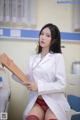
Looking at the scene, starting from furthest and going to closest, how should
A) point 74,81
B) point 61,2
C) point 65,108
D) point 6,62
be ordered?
point 61,2
point 74,81
point 65,108
point 6,62

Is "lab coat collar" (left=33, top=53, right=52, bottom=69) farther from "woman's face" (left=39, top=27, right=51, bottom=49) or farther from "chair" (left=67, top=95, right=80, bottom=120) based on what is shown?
"chair" (left=67, top=95, right=80, bottom=120)

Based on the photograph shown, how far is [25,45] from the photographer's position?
235 centimetres

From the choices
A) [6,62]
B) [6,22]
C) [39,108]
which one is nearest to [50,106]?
[39,108]

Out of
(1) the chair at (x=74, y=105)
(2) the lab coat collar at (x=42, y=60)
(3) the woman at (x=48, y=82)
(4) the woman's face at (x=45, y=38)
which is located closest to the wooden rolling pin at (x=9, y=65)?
(3) the woman at (x=48, y=82)

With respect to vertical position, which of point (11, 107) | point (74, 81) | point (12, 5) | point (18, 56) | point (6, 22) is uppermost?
point (12, 5)

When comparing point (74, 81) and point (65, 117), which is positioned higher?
point (74, 81)

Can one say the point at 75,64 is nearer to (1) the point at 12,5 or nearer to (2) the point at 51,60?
(2) the point at 51,60

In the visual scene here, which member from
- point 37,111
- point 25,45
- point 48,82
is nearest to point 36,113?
point 37,111

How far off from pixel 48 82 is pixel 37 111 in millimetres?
232

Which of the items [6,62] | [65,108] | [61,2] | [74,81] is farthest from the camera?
[61,2]

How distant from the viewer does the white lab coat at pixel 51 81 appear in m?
1.69

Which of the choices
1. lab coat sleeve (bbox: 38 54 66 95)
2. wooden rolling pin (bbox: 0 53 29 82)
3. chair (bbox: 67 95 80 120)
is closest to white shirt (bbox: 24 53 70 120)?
lab coat sleeve (bbox: 38 54 66 95)

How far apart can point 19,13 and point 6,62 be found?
798mm

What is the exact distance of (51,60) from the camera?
5.85 feet
